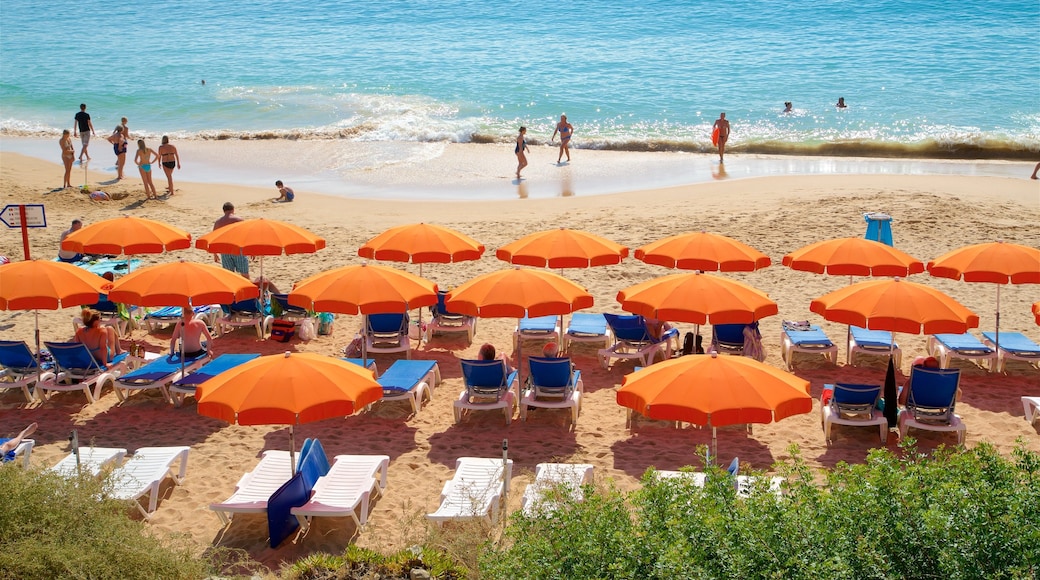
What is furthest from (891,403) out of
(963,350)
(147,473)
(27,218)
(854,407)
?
(27,218)

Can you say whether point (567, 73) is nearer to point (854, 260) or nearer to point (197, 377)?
point (854, 260)

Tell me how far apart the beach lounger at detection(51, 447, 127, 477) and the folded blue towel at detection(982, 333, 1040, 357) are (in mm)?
9923

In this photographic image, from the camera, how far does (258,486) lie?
797cm

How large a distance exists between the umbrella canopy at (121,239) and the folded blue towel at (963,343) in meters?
10.1

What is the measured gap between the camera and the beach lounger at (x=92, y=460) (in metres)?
7.95

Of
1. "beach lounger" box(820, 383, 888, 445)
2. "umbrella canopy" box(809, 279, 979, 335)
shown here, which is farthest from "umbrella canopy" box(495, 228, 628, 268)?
"beach lounger" box(820, 383, 888, 445)

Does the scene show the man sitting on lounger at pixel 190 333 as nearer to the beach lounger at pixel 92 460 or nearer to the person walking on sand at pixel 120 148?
the beach lounger at pixel 92 460

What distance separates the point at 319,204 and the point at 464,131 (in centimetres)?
1172

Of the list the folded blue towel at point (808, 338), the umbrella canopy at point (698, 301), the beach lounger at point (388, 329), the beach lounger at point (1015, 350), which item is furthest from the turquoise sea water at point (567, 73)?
the umbrella canopy at point (698, 301)

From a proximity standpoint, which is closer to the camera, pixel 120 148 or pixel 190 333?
pixel 190 333

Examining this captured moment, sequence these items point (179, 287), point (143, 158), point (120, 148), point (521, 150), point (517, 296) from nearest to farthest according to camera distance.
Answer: point (517, 296) → point (179, 287) → point (143, 158) → point (120, 148) → point (521, 150)

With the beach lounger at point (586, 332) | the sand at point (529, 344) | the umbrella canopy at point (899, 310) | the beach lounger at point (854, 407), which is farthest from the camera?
the beach lounger at point (586, 332)

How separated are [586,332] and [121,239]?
20.6ft

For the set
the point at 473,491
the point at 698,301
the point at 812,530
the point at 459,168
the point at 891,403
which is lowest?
the point at 473,491
